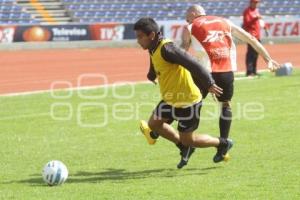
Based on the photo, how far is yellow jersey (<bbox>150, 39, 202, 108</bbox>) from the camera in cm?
906

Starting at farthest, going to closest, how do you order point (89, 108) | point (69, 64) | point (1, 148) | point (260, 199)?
1. point (69, 64)
2. point (89, 108)
3. point (1, 148)
4. point (260, 199)

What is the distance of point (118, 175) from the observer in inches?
375

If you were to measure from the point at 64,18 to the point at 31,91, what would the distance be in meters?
22.9

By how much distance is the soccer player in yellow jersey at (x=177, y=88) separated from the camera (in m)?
8.77

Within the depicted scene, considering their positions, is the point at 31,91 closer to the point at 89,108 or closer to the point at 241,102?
the point at 89,108

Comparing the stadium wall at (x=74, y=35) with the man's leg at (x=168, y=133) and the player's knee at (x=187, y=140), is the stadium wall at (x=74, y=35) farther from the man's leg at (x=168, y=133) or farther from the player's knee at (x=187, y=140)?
the player's knee at (x=187, y=140)

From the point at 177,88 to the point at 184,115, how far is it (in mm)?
360

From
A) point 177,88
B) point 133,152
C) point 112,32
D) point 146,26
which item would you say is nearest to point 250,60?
point 133,152

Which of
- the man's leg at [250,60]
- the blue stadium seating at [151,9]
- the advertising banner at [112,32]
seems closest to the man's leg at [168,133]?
the man's leg at [250,60]

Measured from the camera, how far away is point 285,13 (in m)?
45.3

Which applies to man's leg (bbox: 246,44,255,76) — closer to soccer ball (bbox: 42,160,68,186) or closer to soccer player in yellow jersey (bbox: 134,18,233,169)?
soccer player in yellow jersey (bbox: 134,18,233,169)

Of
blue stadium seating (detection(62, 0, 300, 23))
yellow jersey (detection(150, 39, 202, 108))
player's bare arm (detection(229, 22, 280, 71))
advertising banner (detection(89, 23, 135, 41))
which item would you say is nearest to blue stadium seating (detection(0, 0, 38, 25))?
blue stadium seating (detection(62, 0, 300, 23))

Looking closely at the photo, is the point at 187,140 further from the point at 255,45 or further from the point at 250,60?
the point at 250,60

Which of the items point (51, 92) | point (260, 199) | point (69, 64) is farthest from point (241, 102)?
point (69, 64)
